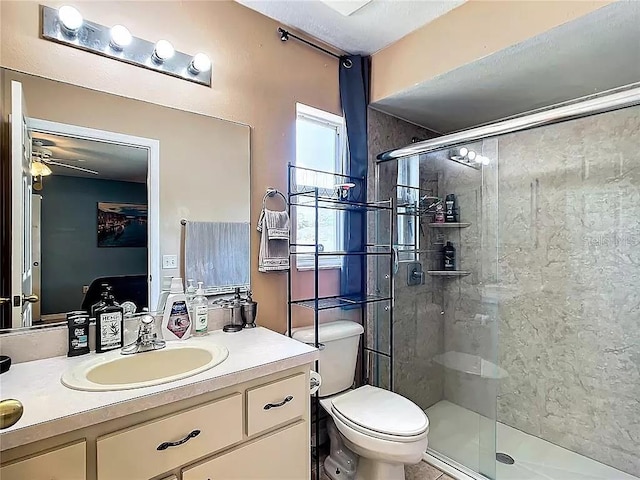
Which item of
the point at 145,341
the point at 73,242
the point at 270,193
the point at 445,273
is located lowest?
the point at 145,341

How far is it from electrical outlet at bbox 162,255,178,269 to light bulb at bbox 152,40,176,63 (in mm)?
821

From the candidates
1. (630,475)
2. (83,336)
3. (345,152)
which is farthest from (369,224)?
(630,475)

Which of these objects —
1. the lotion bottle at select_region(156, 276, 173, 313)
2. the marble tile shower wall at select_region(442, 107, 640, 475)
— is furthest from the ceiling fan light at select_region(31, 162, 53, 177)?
the marble tile shower wall at select_region(442, 107, 640, 475)

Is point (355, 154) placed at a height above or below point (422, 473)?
above

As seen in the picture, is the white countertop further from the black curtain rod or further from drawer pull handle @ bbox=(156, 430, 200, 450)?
the black curtain rod

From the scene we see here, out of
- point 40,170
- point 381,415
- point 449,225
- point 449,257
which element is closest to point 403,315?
point 449,257

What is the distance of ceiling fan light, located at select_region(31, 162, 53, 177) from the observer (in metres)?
1.21

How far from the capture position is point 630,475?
1911mm

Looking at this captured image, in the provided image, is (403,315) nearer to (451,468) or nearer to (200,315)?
(451,468)

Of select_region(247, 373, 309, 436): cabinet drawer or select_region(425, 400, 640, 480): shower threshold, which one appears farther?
select_region(425, 400, 640, 480): shower threshold

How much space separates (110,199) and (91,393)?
29.2 inches

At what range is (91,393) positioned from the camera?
36.3 inches

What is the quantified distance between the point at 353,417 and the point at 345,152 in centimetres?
148

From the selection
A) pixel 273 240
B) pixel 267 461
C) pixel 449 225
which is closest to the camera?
pixel 267 461
